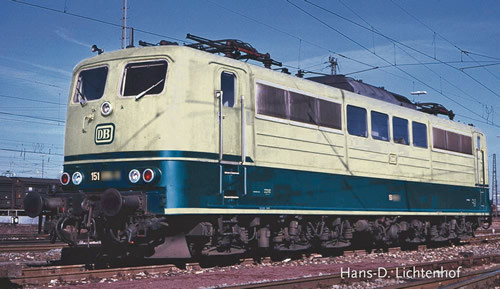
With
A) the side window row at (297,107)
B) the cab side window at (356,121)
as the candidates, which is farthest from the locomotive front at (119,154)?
the cab side window at (356,121)

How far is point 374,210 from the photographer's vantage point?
1558 centimetres

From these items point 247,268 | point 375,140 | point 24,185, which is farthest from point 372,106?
point 24,185

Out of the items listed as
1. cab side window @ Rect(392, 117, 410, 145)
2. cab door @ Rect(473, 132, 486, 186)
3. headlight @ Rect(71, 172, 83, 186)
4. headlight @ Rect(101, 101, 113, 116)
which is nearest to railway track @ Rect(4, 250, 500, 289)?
headlight @ Rect(71, 172, 83, 186)

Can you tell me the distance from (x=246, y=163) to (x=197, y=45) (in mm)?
2616

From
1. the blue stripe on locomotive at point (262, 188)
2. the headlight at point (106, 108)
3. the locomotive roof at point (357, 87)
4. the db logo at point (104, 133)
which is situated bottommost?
the blue stripe on locomotive at point (262, 188)

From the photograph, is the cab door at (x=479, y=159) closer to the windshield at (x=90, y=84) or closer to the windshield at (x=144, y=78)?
the windshield at (x=144, y=78)

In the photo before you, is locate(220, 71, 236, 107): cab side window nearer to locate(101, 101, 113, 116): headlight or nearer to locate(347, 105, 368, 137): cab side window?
locate(101, 101, 113, 116): headlight

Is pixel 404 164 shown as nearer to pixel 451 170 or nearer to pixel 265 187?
pixel 451 170

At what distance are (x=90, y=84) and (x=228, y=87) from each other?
2.66 meters

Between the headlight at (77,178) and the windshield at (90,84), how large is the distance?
1373mm

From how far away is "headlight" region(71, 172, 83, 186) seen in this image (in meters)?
11.2

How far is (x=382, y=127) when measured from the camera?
16047 mm

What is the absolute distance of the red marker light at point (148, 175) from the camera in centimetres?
1034

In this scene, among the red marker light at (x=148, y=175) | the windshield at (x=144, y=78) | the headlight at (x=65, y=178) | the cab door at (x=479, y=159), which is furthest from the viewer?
the cab door at (x=479, y=159)
